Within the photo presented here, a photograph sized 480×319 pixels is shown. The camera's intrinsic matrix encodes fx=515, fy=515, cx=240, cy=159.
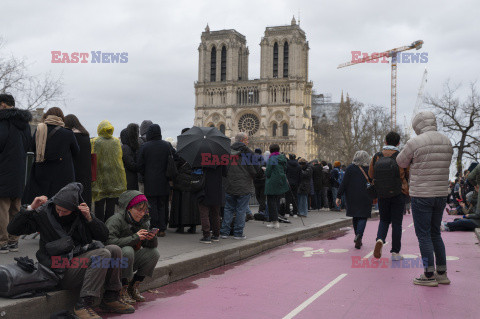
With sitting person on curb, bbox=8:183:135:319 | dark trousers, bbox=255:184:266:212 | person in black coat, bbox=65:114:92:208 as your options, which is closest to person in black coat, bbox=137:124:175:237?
person in black coat, bbox=65:114:92:208

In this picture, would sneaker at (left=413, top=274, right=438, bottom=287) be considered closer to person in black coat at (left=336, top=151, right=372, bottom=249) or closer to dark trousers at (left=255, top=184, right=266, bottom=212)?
person in black coat at (left=336, top=151, right=372, bottom=249)

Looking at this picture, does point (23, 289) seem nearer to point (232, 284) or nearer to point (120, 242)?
point (120, 242)

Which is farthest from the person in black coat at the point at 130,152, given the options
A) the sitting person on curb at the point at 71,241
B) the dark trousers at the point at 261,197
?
the dark trousers at the point at 261,197

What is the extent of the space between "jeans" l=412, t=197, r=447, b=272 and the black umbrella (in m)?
3.75

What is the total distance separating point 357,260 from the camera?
8.87m

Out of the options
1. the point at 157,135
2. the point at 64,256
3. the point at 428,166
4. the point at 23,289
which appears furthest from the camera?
the point at 157,135

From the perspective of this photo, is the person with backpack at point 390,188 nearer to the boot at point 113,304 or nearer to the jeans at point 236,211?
the jeans at point 236,211

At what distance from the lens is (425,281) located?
6.76 meters

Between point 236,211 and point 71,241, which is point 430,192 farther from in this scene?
point 71,241

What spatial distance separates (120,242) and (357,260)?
475 cm

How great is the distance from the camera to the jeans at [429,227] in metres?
6.84

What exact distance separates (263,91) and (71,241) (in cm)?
9537

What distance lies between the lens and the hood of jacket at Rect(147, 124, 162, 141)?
9.30m

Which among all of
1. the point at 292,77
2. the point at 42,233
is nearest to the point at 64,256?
the point at 42,233
